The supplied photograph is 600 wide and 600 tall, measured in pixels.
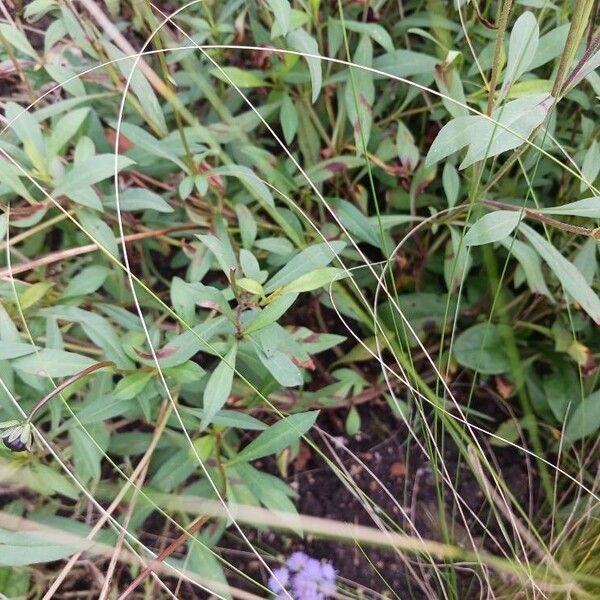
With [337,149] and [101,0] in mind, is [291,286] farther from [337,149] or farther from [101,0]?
[101,0]

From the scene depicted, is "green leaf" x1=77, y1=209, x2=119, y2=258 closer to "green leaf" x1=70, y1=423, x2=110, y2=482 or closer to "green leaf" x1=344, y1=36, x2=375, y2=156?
"green leaf" x1=70, y1=423, x2=110, y2=482

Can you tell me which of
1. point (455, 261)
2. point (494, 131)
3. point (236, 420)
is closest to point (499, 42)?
point (494, 131)

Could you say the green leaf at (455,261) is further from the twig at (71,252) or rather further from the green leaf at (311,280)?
the twig at (71,252)

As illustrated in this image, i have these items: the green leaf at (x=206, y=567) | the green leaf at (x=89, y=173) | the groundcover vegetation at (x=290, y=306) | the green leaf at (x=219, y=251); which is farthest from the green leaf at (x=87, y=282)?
the green leaf at (x=206, y=567)

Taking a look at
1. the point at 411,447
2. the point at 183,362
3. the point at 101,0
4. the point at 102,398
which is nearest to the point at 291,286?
the point at 183,362

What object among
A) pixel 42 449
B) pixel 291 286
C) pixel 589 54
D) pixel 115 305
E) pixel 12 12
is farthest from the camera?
pixel 12 12

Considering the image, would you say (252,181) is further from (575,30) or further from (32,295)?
(575,30)

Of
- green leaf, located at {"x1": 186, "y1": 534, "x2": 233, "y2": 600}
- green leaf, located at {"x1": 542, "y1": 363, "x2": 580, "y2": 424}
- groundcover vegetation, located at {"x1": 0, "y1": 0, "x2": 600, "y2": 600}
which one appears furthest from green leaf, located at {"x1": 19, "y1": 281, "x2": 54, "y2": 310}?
green leaf, located at {"x1": 542, "y1": 363, "x2": 580, "y2": 424}
